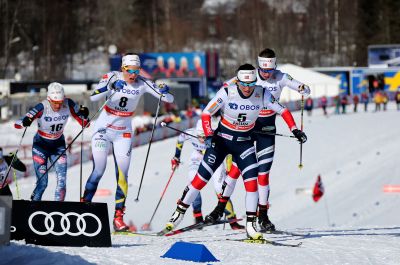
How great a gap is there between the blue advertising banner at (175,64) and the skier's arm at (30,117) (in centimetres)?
4314

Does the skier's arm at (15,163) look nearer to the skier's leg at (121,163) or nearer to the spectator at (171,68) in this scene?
the skier's leg at (121,163)

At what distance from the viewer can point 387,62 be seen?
196 ft

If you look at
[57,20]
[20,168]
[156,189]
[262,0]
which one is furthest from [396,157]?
[262,0]

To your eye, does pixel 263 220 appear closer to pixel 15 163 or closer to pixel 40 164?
pixel 40 164

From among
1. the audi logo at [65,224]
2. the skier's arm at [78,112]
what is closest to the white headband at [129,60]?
the skier's arm at [78,112]

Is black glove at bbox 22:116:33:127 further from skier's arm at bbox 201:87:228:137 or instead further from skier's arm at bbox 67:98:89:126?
skier's arm at bbox 201:87:228:137

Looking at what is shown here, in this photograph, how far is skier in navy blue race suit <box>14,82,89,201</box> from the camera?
40.6 feet

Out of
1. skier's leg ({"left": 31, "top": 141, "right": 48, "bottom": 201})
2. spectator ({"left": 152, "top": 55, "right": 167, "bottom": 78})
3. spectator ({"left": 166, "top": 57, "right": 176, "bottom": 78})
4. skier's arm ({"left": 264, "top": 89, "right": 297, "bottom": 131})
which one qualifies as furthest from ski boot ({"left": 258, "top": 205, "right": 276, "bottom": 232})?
spectator ({"left": 166, "top": 57, "right": 176, "bottom": 78})

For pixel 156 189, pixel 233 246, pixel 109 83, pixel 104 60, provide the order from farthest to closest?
pixel 104 60, pixel 156 189, pixel 109 83, pixel 233 246

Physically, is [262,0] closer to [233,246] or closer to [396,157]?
[396,157]

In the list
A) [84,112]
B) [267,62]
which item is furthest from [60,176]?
[267,62]

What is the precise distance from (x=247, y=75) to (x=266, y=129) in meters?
1.53

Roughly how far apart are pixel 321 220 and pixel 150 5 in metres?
56.8

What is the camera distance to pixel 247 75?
411 inches
